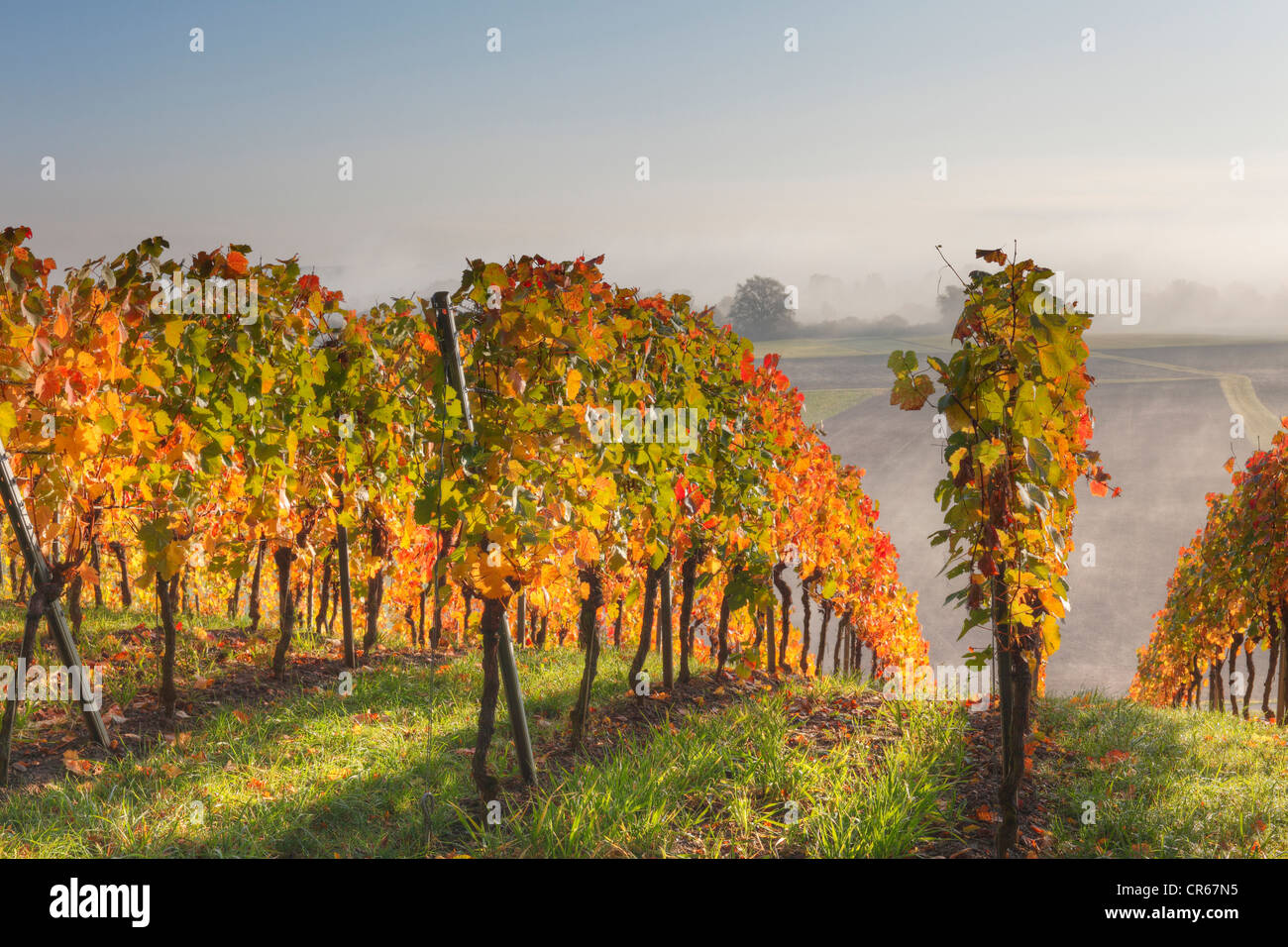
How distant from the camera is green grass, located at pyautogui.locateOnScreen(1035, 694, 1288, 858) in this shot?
399 cm

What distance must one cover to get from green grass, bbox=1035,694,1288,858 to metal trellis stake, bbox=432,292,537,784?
8.84 ft

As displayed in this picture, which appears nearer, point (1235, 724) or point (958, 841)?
point (958, 841)

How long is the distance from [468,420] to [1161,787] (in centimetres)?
452

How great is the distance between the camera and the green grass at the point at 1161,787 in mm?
3988

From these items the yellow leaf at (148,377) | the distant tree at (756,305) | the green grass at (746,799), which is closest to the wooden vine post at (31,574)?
the yellow leaf at (148,377)

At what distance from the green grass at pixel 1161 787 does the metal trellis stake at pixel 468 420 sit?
8.84ft

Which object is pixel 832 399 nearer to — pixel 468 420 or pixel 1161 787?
pixel 1161 787
